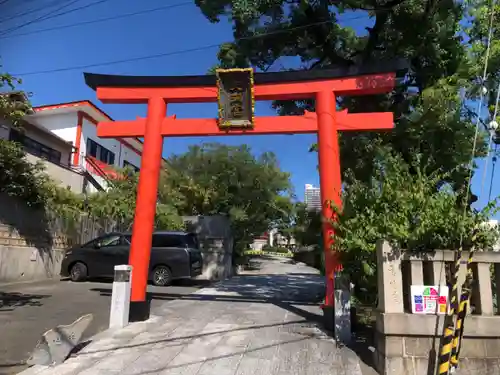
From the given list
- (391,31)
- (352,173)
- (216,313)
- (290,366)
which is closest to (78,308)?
(216,313)

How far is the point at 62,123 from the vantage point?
23250 mm

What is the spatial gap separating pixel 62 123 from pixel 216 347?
20.9 m

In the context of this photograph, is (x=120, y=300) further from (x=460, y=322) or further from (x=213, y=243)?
(x=213, y=243)

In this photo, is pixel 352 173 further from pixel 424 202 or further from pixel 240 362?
pixel 240 362

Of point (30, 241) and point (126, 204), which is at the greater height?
point (126, 204)

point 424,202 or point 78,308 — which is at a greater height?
point 424,202

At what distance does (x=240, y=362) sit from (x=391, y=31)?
28.2 feet

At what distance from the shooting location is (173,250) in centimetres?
1359

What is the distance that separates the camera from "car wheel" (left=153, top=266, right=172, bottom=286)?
13.5m

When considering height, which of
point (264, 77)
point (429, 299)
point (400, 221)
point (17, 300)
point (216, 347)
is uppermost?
point (264, 77)

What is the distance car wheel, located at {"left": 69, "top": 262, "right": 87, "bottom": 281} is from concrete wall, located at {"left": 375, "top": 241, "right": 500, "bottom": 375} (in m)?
11.1

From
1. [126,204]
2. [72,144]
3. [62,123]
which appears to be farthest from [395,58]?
[62,123]

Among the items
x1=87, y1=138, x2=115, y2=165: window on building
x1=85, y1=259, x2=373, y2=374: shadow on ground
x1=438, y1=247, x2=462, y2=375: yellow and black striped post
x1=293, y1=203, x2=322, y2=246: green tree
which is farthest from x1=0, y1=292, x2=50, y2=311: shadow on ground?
x1=87, y1=138, x2=115, y2=165: window on building

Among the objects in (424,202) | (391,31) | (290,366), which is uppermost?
(391,31)
